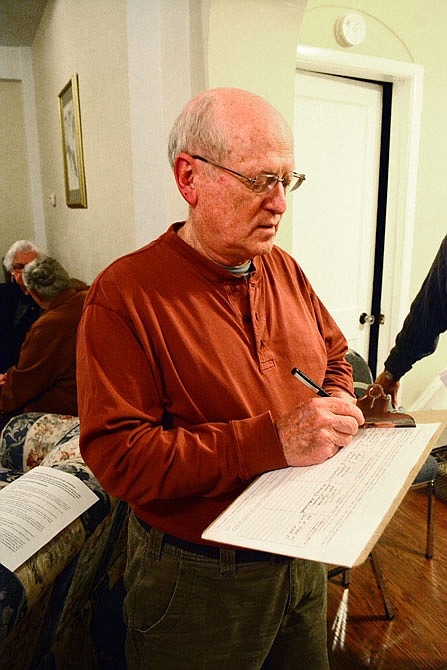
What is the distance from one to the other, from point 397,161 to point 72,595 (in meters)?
2.54

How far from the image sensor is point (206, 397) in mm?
906

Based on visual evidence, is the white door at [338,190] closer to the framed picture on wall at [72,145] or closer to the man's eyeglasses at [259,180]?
the framed picture on wall at [72,145]

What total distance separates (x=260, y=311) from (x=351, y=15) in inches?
79.6

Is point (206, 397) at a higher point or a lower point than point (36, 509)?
higher

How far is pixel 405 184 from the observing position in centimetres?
274

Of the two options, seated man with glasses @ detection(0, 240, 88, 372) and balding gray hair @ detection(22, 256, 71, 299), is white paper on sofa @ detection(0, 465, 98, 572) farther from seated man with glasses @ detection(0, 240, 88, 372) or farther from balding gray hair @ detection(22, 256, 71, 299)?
seated man with glasses @ detection(0, 240, 88, 372)

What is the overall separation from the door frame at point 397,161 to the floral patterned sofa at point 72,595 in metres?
1.97

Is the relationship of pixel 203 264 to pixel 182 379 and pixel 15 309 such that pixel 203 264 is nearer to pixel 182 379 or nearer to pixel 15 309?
pixel 182 379

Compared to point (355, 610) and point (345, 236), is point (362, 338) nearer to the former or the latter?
point (345, 236)

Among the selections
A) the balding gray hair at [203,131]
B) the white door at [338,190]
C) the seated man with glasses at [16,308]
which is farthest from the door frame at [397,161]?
the seated man with glasses at [16,308]

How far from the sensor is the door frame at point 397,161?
2434 millimetres

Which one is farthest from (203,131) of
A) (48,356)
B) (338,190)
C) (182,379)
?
(338,190)

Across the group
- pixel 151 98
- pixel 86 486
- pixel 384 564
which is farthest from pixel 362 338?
pixel 86 486

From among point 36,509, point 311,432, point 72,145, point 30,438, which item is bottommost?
point 30,438
